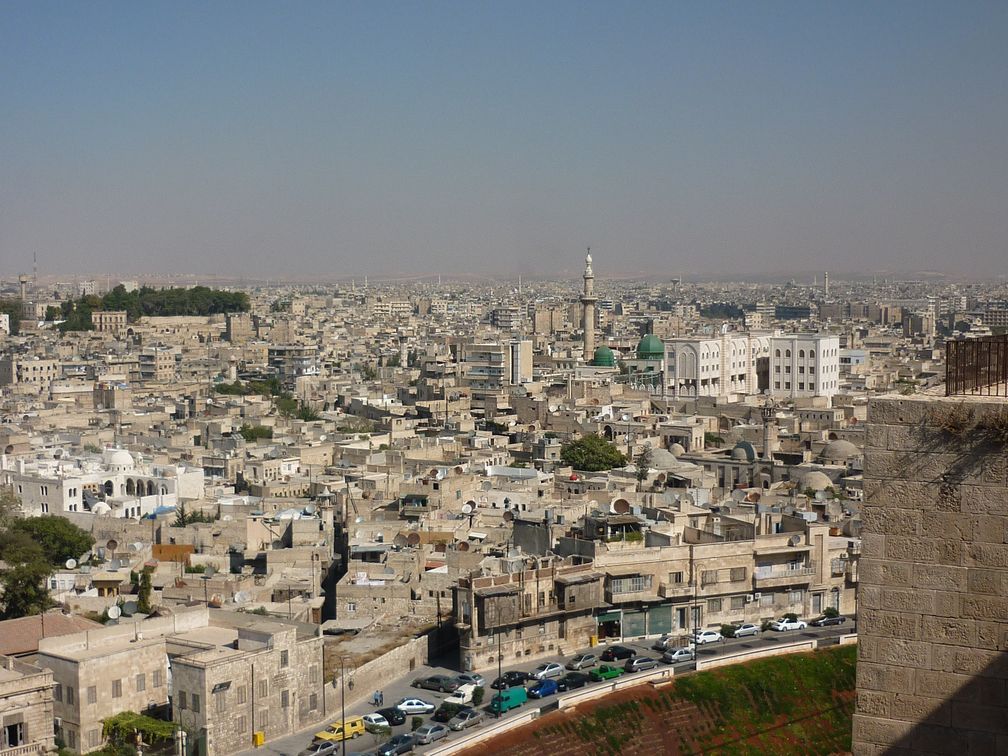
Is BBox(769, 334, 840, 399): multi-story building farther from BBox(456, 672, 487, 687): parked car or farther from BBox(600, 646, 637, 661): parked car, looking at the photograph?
BBox(456, 672, 487, 687): parked car

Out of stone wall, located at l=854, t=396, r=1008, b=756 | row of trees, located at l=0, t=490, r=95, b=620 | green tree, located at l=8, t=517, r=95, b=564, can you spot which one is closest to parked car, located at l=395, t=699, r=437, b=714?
row of trees, located at l=0, t=490, r=95, b=620

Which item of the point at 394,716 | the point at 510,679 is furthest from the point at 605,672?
the point at 394,716

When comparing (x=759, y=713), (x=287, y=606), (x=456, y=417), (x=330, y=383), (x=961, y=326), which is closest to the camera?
(x=759, y=713)

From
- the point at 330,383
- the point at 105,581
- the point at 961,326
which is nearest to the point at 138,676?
the point at 105,581

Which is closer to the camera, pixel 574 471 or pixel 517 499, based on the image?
pixel 517 499

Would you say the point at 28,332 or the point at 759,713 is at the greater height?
the point at 28,332

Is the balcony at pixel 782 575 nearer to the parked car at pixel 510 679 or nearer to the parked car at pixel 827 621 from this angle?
the parked car at pixel 827 621

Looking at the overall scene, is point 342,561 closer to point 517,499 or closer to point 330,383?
point 517,499
